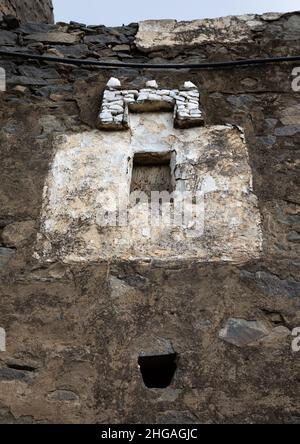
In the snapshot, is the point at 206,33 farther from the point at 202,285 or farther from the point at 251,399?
the point at 251,399

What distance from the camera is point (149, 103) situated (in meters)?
3.37

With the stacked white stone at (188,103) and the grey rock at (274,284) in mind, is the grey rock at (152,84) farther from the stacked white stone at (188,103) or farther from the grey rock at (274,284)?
the grey rock at (274,284)

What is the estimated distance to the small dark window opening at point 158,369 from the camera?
2424mm

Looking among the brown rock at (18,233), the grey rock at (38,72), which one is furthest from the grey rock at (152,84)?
the brown rock at (18,233)

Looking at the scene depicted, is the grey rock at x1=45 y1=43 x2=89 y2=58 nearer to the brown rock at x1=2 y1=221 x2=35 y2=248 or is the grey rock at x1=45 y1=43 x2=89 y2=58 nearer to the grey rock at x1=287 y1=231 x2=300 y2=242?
the brown rock at x1=2 y1=221 x2=35 y2=248

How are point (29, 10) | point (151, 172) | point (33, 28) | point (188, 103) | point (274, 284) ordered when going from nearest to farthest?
point (274, 284), point (151, 172), point (188, 103), point (33, 28), point (29, 10)

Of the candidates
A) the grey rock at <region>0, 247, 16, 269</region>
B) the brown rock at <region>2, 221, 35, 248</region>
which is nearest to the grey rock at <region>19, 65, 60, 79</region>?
the brown rock at <region>2, 221, 35, 248</region>

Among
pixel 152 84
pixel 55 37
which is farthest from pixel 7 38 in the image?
pixel 152 84

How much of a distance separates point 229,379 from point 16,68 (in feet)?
7.50

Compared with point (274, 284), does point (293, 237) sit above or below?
above

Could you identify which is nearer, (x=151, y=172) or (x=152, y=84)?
(x=151, y=172)

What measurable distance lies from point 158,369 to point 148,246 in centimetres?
57

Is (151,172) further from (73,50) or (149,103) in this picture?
(73,50)

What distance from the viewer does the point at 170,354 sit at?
2.42m
